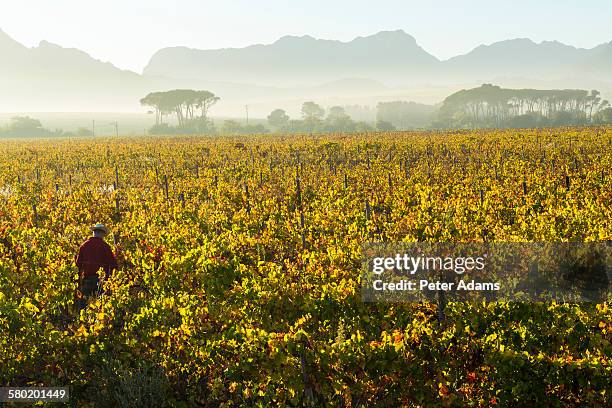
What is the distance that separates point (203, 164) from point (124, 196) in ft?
36.3

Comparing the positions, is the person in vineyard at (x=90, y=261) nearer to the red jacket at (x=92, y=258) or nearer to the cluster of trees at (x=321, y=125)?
the red jacket at (x=92, y=258)

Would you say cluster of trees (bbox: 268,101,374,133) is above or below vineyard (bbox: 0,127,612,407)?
above

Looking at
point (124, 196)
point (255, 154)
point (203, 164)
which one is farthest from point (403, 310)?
point (255, 154)

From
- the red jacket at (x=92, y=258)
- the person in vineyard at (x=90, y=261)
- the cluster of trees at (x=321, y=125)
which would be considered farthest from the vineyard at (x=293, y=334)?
the cluster of trees at (x=321, y=125)

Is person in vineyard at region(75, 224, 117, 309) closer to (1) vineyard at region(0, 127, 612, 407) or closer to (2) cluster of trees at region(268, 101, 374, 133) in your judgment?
(1) vineyard at region(0, 127, 612, 407)

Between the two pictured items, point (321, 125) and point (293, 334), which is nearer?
point (293, 334)

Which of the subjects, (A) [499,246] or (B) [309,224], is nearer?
(A) [499,246]

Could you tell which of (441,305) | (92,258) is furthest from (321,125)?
(441,305)

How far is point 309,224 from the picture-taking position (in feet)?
43.4

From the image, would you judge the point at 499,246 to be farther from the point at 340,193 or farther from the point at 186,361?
the point at 340,193

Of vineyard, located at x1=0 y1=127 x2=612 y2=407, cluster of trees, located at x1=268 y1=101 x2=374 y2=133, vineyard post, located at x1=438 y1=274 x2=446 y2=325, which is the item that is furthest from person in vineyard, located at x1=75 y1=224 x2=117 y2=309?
cluster of trees, located at x1=268 y1=101 x2=374 y2=133

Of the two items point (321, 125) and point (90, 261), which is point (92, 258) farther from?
point (321, 125)

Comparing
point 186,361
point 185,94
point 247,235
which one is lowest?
point 186,361

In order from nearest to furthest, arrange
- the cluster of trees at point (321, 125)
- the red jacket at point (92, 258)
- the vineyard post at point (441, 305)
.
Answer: the vineyard post at point (441, 305)
the red jacket at point (92, 258)
the cluster of trees at point (321, 125)
